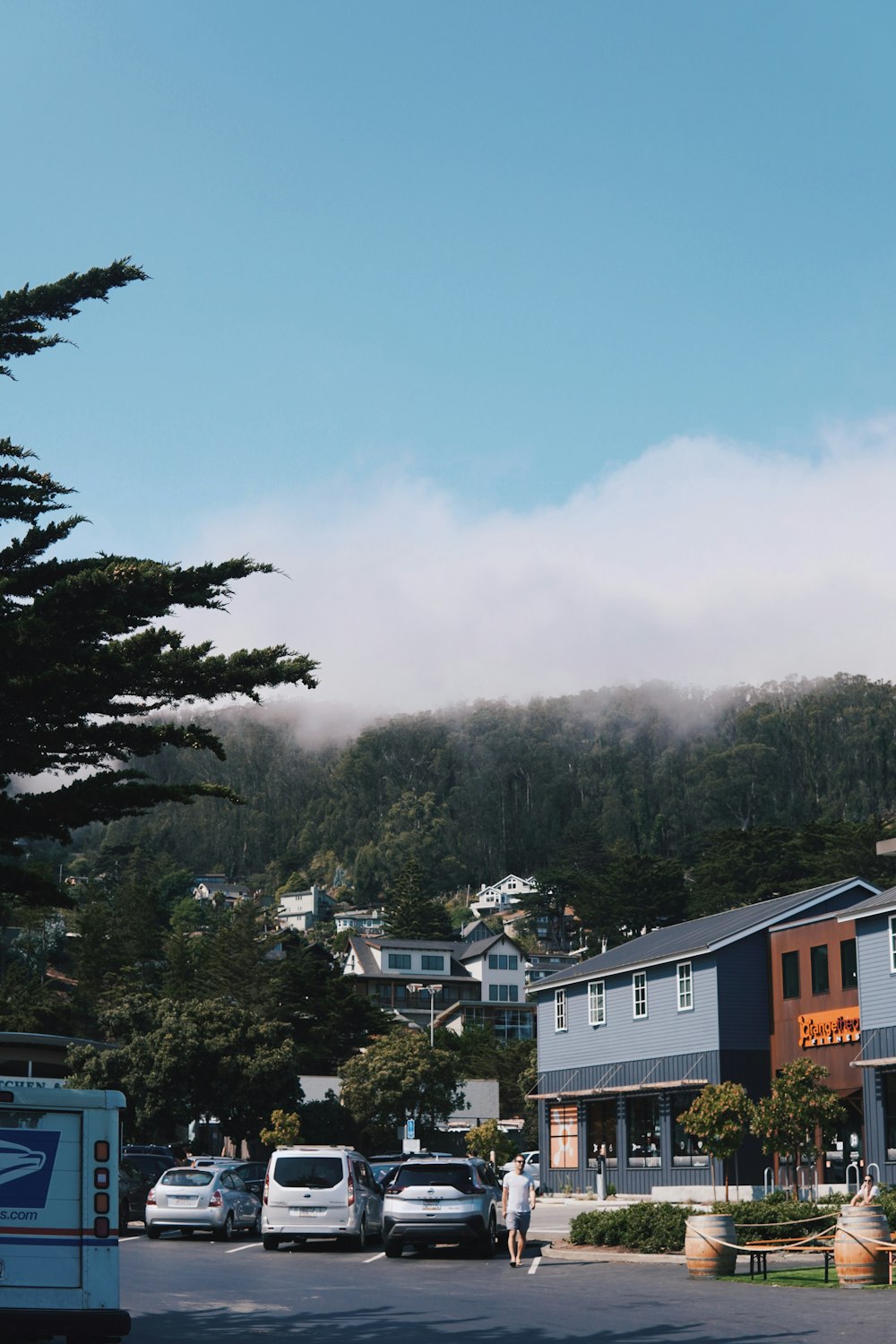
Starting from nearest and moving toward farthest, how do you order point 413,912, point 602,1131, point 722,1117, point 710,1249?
point 710,1249, point 722,1117, point 602,1131, point 413,912

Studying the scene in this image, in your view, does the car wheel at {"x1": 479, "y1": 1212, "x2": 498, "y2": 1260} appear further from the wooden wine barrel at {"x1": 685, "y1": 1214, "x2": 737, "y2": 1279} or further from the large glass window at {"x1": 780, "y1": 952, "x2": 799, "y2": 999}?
the large glass window at {"x1": 780, "y1": 952, "x2": 799, "y2": 999}

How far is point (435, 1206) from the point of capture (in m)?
25.7

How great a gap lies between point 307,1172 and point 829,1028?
21.5m

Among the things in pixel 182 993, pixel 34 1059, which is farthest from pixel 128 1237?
pixel 182 993

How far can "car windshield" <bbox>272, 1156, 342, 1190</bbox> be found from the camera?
27.2 metres

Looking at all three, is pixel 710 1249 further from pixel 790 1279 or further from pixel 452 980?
pixel 452 980

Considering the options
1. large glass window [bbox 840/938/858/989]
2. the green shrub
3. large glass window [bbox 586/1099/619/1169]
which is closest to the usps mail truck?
the green shrub

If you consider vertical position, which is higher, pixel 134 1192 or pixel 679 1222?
pixel 679 1222

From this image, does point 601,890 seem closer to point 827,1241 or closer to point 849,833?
point 849,833

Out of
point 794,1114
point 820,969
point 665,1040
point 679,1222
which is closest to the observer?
point 679,1222

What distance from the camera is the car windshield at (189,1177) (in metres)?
30.8

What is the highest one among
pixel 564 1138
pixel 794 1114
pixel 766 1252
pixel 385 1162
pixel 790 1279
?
pixel 794 1114

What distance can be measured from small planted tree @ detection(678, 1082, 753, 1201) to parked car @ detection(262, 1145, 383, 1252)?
14.2 meters

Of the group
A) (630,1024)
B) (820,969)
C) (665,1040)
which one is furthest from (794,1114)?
(630,1024)
